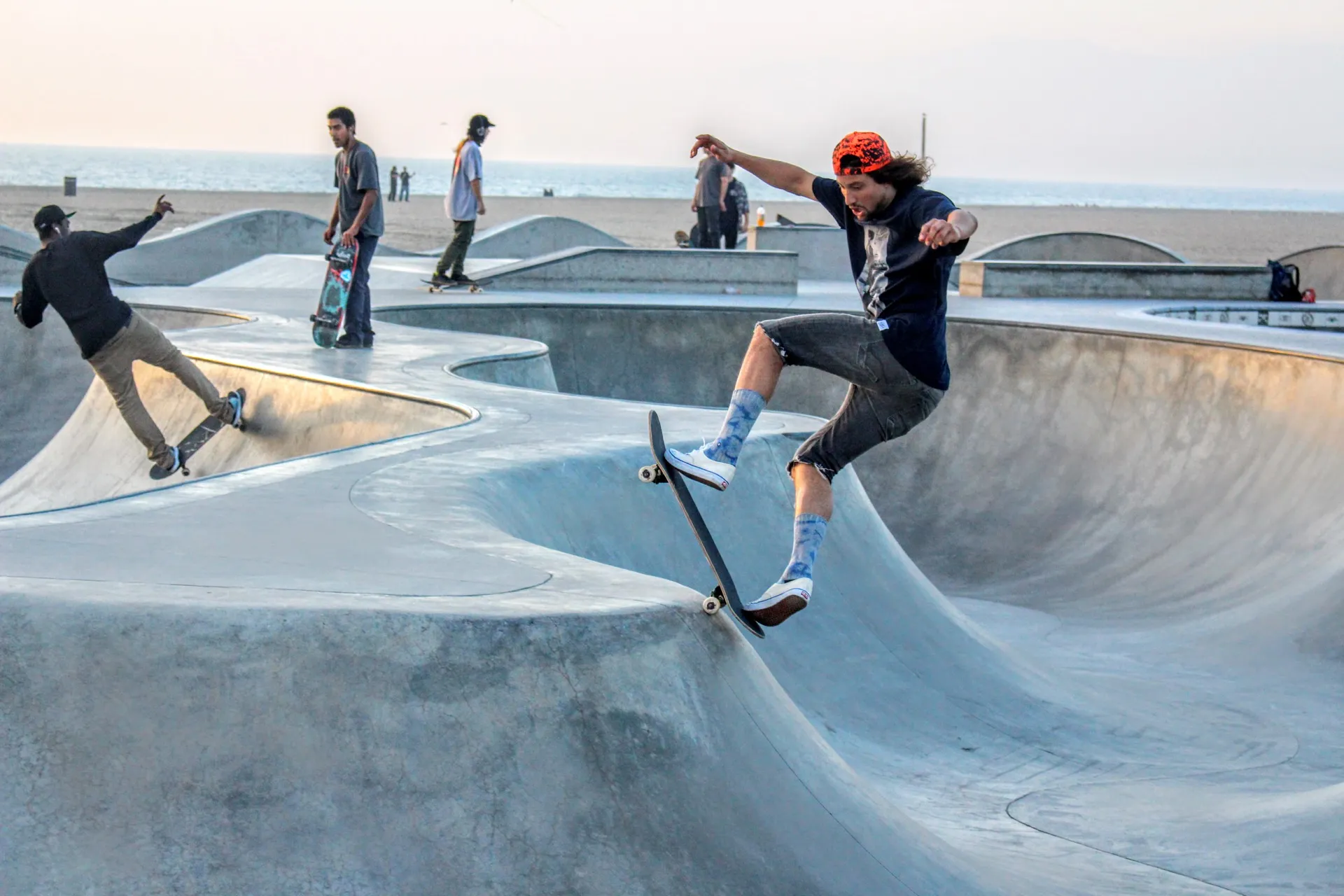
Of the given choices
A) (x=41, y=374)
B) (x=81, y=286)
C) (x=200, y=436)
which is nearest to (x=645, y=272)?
(x=41, y=374)

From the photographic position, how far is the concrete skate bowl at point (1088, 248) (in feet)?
82.7

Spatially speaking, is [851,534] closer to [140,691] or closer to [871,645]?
[871,645]

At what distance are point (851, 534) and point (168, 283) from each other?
21601 mm

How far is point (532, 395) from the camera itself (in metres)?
8.72

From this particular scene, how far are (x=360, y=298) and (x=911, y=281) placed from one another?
729 centimetres

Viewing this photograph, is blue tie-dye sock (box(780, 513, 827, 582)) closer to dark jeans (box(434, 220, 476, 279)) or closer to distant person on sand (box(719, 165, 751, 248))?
dark jeans (box(434, 220, 476, 279))

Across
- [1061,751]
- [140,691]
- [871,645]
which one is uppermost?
[140,691]

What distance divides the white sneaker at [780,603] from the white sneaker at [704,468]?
1.33 feet

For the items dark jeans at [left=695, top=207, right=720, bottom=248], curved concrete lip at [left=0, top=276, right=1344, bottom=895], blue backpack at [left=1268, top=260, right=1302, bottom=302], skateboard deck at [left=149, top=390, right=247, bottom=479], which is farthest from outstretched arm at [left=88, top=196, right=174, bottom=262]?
blue backpack at [left=1268, top=260, right=1302, bottom=302]

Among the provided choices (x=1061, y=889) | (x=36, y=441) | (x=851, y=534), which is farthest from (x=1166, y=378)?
(x=36, y=441)

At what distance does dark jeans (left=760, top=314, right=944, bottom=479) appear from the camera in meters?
4.38

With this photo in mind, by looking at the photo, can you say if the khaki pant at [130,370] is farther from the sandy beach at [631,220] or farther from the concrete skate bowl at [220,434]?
the sandy beach at [631,220]

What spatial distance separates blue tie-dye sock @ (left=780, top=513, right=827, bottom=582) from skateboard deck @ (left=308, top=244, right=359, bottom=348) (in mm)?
6922

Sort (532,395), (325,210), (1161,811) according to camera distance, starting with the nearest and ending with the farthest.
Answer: (1161,811) → (532,395) → (325,210)
